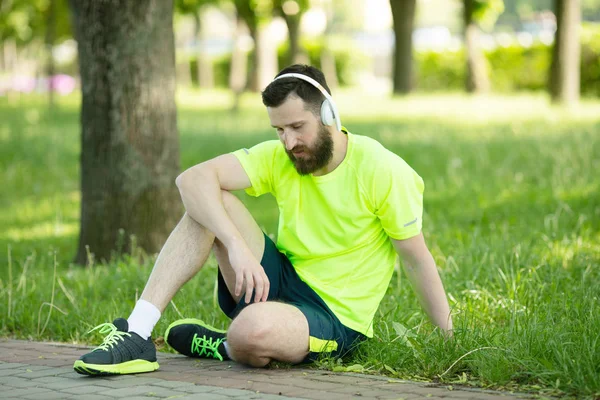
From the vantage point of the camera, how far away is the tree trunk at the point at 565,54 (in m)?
20.4

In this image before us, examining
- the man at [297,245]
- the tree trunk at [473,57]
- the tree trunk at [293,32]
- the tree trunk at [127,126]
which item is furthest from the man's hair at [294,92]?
the tree trunk at [473,57]

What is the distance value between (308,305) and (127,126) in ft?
11.5

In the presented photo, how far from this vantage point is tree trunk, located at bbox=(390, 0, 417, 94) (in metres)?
27.6

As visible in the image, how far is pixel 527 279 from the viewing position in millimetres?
5512

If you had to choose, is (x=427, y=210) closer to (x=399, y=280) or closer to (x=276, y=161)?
(x=399, y=280)

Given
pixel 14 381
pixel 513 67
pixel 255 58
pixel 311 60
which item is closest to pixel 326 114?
pixel 14 381

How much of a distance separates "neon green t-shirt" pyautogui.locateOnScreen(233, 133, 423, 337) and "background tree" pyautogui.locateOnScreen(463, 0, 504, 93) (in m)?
26.5

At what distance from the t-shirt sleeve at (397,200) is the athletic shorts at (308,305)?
51cm

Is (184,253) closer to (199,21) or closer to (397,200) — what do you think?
(397,200)

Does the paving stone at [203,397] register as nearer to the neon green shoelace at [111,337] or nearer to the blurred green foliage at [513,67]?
the neon green shoelace at [111,337]

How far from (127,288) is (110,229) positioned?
143 cm

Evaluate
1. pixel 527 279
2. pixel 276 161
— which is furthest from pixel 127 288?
pixel 527 279

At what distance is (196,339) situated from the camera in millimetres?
4715

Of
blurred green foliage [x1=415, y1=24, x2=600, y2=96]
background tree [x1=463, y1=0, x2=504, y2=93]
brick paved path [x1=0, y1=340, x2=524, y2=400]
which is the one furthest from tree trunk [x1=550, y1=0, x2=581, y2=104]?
brick paved path [x1=0, y1=340, x2=524, y2=400]
